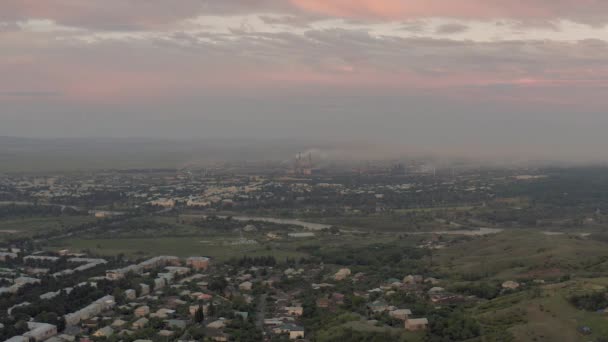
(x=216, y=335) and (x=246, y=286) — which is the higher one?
(x=246, y=286)

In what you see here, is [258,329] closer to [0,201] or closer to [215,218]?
[215,218]

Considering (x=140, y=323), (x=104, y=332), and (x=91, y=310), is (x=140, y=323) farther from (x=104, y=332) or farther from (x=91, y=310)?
(x=91, y=310)

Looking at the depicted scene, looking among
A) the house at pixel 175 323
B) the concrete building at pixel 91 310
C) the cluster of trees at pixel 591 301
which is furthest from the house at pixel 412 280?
the concrete building at pixel 91 310

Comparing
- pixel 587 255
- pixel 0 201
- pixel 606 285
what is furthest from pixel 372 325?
pixel 0 201

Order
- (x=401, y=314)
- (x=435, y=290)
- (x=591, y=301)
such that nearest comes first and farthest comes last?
1. (x=591, y=301)
2. (x=401, y=314)
3. (x=435, y=290)

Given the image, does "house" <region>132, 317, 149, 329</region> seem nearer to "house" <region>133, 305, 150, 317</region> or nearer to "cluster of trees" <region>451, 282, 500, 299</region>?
"house" <region>133, 305, 150, 317</region>

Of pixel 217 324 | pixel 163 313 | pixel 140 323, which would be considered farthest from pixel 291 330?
pixel 140 323

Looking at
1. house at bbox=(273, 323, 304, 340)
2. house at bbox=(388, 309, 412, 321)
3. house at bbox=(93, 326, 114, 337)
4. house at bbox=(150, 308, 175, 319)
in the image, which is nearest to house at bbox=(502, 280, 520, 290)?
house at bbox=(388, 309, 412, 321)
